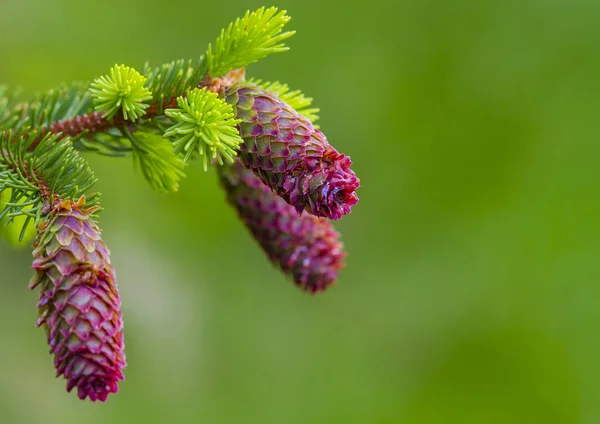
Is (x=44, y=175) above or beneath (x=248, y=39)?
beneath

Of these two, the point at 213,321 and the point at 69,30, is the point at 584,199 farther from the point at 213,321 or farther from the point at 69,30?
the point at 69,30

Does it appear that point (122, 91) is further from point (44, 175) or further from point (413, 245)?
point (413, 245)

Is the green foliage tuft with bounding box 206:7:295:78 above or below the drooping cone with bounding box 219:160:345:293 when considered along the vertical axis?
above

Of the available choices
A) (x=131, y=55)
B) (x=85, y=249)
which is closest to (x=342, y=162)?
(x=85, y=249)

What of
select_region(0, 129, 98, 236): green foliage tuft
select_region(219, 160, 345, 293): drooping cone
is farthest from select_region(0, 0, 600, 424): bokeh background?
select_region(0, 129, 98, 236): green foliage tuft

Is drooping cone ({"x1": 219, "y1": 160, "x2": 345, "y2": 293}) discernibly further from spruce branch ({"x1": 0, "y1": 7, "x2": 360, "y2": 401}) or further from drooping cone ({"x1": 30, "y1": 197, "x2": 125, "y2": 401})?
drooping cone ({"x1": 30, "y1": 197, "x2": 125, "y2": 401})

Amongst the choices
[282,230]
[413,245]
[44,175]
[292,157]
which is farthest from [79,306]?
[413,245]
